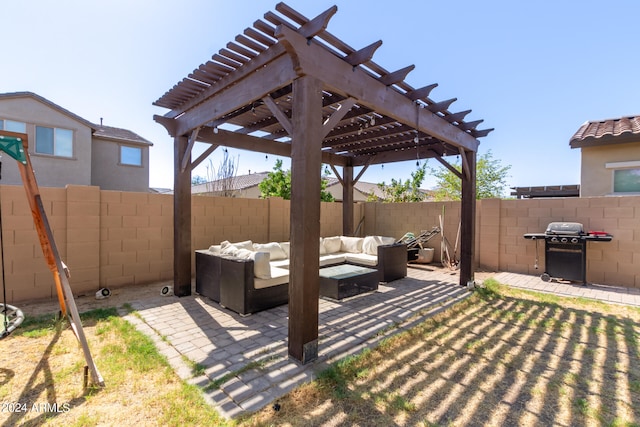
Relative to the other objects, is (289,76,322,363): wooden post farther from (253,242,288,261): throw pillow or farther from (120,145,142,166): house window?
(120,145,142,166): house window

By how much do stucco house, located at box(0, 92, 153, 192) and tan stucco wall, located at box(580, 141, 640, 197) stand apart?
15.8m

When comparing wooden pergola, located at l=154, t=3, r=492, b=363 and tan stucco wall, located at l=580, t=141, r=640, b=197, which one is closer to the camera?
wooden pergola, located at l=154, t=3, r=492, b=363

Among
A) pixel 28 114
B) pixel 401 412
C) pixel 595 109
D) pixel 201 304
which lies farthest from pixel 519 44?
pixel 28 114

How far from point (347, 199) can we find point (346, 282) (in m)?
4.06

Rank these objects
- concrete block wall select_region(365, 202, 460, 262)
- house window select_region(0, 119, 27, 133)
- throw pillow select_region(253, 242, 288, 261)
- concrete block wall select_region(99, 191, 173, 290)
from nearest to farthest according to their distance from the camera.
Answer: concrete block wall select_region(99, 191, 173, 290), throw pillow select_region(253, 242, 288, 261), concrete block wall select_region(365, 202, 460, 262), house window select_region(0, 119, 27, 133)

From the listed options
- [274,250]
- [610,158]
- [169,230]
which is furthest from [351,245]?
[610,158]

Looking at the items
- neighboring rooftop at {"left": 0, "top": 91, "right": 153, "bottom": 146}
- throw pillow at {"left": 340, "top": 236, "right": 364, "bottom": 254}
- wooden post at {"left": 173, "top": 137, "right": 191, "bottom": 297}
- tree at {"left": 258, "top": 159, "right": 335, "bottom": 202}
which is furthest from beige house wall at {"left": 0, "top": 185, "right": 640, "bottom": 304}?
neighboring rooftop at {"left": 0, "top": 91, "right": 153, "bottom": 146}

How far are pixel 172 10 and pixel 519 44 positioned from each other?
6852mm

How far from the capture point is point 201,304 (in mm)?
4445

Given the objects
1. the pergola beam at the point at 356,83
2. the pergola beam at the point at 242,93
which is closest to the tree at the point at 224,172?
the pergola beam at the point at 242,93

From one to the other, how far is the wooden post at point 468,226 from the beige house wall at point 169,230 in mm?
1853

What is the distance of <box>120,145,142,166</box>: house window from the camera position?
506 inches

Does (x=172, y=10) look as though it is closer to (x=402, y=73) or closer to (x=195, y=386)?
(x=402, y=73)

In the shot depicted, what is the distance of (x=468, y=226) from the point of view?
5.88 m
